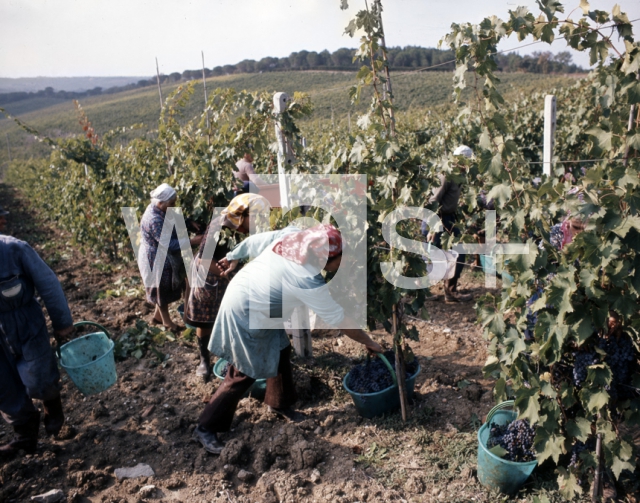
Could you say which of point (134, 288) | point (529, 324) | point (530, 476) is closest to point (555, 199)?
point (529, 324)

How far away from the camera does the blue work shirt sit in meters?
3.20

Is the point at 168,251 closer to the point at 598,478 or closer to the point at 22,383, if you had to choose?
the point at 22,383

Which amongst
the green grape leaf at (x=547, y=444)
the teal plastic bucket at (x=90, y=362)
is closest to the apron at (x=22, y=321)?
the teal plastic bucket at (x=90, y=362)

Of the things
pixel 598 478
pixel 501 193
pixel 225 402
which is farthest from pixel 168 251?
pixel 598 478

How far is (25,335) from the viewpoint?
3.33 m

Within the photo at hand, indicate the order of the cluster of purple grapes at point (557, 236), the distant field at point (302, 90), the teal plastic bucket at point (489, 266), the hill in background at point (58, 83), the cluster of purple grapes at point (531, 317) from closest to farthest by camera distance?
the cluster of purple grapes at point (531, 317)
the teal plastic bucket at point (489, 266)
the cluster of purple grapes at point (557, 236)
the distant field at point (302, 90)
the hill in background at point (58, 83)

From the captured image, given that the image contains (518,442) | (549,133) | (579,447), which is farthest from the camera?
(549,133)

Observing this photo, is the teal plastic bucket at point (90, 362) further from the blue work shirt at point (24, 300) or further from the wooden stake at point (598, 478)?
the wooden stake at point (598, 478)

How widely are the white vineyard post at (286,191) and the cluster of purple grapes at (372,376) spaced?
0.79 metres

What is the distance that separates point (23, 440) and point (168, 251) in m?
1.96

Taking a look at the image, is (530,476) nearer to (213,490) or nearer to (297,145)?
(213,490)

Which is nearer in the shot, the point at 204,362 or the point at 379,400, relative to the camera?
the point at 379,400

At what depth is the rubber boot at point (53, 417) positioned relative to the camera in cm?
358

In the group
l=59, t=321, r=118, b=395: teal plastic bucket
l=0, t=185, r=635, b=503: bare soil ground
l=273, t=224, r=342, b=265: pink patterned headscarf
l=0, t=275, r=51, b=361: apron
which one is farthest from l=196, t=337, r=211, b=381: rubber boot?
l=273, t=224, r=342, b=265: pink patterned headscarf
